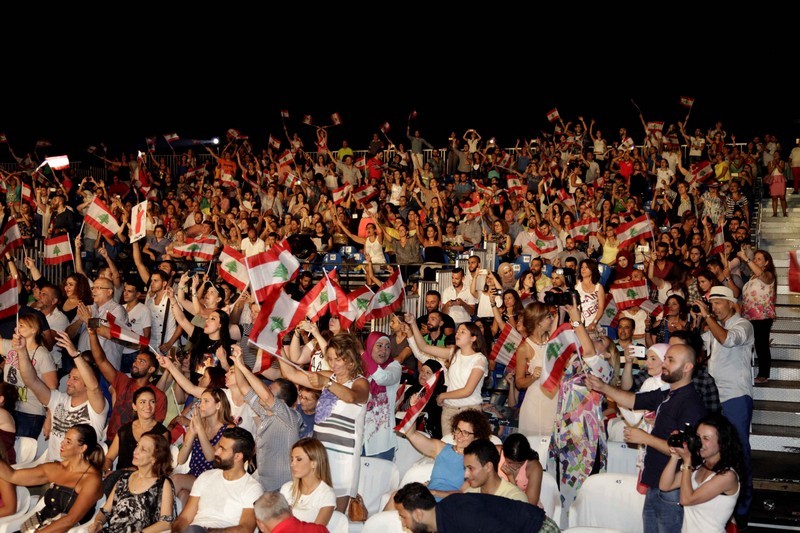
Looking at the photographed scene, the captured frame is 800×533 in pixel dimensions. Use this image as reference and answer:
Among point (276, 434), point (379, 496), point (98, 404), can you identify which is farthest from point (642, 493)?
point (98, 404)

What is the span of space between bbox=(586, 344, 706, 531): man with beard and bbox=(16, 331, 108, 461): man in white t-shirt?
14.7 feet

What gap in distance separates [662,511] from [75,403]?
4.95 meters

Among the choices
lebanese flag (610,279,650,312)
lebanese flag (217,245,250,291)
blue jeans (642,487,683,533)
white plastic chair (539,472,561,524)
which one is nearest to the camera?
blue jeans (642,487,683,533)

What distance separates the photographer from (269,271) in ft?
30.9

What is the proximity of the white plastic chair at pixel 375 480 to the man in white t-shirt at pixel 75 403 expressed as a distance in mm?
2350

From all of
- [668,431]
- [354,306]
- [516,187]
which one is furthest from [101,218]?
[668,431]

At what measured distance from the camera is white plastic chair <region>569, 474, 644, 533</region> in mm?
7242

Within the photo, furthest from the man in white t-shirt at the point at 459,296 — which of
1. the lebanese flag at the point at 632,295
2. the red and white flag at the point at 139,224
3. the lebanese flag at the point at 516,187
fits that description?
the lebanese flag at the point at 516,187

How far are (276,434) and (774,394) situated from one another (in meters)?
6.04

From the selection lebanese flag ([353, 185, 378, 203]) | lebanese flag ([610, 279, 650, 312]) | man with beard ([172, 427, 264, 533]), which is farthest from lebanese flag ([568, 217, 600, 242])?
man with beard ([172, 427, 264, 533])

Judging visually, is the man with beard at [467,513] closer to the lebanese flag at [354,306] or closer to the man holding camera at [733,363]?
the man holding camera at [733,363]

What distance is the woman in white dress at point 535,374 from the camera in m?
9.27

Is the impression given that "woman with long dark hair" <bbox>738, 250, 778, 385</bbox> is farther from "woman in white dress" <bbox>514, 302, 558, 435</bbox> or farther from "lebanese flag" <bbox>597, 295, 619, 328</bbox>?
"woman in white dress" <bbox>514, 302, 558, 435</bbox>

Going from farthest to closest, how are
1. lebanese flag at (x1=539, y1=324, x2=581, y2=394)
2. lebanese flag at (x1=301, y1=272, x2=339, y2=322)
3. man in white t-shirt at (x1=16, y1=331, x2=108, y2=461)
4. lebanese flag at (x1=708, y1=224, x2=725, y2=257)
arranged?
lebanese flag at (x1=708, y1=224, x2=725, y2=257) → lebanese flag at (x1=301, y1=272, x2=339, y2=322) → man in white t-shirt at (x1=16, y1=331, x2=108, y2=461) → lebanese flag at (x1=539, y1=324, x2=581, y2=394)
